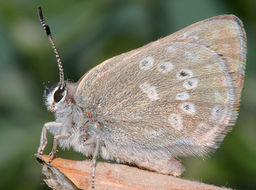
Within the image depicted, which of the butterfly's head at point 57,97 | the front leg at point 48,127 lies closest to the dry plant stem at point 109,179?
the front leg at point 48,127

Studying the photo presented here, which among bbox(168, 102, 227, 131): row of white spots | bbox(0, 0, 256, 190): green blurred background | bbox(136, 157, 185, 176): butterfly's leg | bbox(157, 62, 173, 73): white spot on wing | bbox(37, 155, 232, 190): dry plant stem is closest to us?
bbox(37, 155, 232, 190): dry plant stem

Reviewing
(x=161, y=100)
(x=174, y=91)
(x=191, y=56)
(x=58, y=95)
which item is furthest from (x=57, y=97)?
(x=191, y=56)

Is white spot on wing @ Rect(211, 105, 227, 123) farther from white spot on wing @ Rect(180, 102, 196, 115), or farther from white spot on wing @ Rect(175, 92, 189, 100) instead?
white spot on wing @ Rect(175, 92, 189, 100)

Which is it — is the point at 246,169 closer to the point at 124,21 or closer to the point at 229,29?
the point at 229,29

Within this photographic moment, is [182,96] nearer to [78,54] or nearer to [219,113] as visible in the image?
[219,113]

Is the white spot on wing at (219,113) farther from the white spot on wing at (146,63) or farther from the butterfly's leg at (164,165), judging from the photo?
the white spot on wing at (146,63)

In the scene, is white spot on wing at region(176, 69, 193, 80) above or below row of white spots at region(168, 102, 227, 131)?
above

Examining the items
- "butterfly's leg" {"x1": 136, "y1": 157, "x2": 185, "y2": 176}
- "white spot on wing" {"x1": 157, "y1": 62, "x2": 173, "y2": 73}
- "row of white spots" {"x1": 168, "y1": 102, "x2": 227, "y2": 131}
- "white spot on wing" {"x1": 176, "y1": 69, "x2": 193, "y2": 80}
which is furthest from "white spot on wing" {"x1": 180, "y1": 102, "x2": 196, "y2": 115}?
"butterfly's leg" {"x1": 136, "y1": 157, "x2": 185, "y2": 176}
